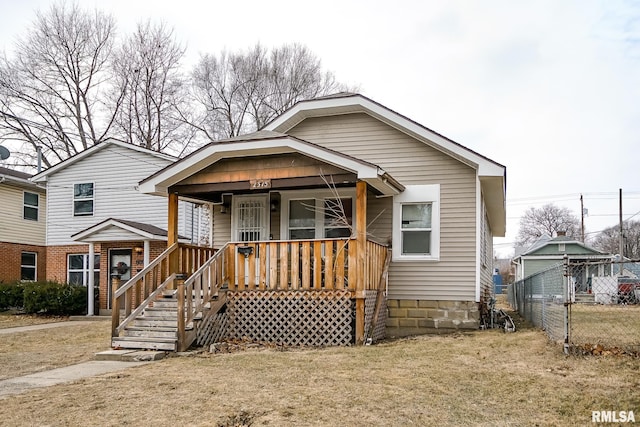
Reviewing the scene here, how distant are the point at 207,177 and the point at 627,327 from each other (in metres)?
8.99

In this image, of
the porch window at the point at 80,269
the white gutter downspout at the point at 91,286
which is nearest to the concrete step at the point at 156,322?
the white gutter downspout at the point at 91,286

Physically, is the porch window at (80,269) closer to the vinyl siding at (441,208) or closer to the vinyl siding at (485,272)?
the vinyl siding at (441,208)

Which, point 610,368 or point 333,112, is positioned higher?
point 333,112

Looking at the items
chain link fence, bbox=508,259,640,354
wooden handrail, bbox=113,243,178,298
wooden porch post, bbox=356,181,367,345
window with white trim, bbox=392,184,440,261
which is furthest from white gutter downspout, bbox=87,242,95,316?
chain link fence, bbox=508,259,640,354

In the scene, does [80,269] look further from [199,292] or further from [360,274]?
[360,274]

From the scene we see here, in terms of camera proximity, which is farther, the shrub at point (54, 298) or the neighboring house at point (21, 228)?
the neighboring house at point (21, 228)

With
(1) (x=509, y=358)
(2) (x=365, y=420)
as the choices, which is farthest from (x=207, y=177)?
(2) (x=365, y=420)

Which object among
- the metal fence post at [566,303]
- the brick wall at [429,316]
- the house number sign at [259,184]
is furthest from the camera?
the brick wall at [429,316]

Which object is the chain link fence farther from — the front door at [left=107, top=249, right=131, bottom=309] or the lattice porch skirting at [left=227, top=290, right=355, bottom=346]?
the front door at [left=107, top=249, right=131, bottom=309]

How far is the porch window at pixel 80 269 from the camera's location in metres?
20.9

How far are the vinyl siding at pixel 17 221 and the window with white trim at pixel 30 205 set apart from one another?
0.35ft

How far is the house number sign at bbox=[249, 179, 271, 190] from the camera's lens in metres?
11.2

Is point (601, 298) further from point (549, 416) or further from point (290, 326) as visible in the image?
point (549, 416)

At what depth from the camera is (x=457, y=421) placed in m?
5.18
